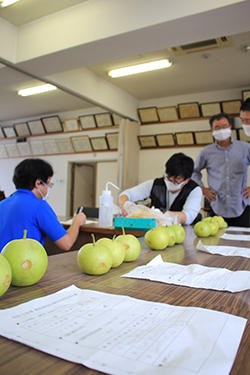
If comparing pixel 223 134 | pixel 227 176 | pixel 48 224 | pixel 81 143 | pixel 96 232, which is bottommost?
pixel 96 232

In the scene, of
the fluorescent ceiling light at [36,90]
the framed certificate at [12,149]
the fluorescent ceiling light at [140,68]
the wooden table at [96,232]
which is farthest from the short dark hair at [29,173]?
the framed certificate at [12,149]

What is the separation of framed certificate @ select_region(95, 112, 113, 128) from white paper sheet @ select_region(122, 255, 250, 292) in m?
6.18

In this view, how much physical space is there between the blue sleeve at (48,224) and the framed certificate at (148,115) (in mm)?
5398

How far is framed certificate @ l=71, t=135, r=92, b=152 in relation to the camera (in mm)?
7191

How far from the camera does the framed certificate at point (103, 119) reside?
6848mm

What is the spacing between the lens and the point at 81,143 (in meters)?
7.30

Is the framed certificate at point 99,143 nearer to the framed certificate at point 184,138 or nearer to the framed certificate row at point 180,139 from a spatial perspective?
the framed certificate row at point 180,139

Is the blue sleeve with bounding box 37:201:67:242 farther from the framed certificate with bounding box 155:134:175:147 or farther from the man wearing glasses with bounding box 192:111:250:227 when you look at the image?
the framed certificate with bounding box 155:134:175:147

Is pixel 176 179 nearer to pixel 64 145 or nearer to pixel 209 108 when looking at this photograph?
pixel 209 108

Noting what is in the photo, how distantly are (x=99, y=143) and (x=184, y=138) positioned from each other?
2.01 meters

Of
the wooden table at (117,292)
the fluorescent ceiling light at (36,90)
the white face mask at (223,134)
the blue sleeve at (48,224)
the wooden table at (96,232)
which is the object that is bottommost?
the wooden table at (96,232)

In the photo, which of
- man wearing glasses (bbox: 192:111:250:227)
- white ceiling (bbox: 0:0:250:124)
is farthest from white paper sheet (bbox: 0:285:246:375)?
white ceiling (bbox: 0:0:250:124)

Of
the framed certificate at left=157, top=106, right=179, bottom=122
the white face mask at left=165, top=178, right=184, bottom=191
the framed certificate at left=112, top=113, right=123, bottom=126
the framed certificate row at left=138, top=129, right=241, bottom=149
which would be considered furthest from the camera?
the framed certificate at left=112, top=113, right=123, bottom=126

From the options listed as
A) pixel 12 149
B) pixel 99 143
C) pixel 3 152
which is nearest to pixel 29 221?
pixel 99 143
